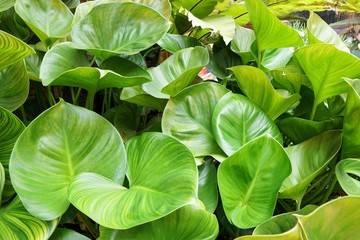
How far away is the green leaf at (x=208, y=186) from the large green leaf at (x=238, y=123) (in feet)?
0.14

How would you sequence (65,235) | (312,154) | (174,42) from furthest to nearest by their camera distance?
(174,42), (312,154), (65,235)

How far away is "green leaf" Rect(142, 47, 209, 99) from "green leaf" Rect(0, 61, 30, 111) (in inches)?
7.2

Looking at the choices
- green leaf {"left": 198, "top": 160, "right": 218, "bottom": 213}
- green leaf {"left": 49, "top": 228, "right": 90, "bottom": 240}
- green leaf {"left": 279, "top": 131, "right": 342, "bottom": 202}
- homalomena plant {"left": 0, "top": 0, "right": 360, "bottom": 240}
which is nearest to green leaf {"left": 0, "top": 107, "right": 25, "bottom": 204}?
homalomena plant {"left": 0, "top": 0, "right": 360, "bottom": 240}

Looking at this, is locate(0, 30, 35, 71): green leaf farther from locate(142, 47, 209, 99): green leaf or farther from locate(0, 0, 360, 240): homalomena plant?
locate(142, 47, 209, 99): green leaf

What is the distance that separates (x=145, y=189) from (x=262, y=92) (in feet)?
0.89

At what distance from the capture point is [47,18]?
0.63m

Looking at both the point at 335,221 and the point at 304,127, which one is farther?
the point at 304,127

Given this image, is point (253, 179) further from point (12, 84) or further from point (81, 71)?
point (12, 84)

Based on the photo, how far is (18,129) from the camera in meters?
0.51

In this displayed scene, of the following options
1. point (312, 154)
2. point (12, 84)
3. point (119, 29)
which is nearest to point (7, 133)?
point (12, 84)

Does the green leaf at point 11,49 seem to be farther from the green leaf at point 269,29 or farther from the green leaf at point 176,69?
the green leaf at point 269,29

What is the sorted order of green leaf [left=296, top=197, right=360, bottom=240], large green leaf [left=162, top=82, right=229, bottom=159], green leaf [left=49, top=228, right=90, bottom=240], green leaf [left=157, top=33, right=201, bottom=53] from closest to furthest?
1. green leaf [left=296, top=197, right=360, bottom=240]
2. green leaf [left=49, top=228, right=90, bottom=240]
3. large green leaf [left=162, top=82, right=229, bottom=159]
4. green leaf [left=157, top=33, right=201, bottom=53]

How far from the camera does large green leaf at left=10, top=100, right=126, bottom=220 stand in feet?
1.41

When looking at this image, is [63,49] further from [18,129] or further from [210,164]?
[210,164]
